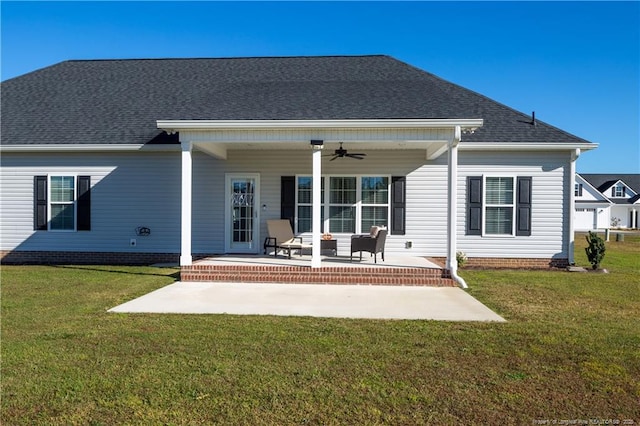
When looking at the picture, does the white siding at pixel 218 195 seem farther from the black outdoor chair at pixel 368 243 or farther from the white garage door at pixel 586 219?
the white garage door at pixel 586 219

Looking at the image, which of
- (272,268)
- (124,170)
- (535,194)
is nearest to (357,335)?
(272,268)

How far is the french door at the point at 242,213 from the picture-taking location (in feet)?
37.9

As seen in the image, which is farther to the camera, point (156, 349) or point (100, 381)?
point (156, 349)

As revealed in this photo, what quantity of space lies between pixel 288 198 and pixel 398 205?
2.94 metres

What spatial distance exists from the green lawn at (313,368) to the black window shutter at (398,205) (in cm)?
485

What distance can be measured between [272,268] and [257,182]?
3349 mm

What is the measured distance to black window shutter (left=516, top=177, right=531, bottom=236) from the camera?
11086 mm

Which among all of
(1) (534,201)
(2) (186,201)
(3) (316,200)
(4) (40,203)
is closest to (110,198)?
(4) (40,203)

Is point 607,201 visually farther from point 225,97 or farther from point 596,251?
point 225,97

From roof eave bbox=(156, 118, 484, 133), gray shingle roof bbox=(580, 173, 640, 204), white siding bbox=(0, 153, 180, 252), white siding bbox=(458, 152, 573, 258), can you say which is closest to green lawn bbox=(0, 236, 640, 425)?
roof eave bbox=(156, 118, 484, 133)

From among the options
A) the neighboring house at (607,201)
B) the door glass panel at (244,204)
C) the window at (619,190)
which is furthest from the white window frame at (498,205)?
the window at (619,190)

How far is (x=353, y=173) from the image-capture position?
11.4 meters

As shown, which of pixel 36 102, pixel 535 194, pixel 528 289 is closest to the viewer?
pixel 528 289

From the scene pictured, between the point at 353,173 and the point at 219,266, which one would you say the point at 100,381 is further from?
the point at 353,173
